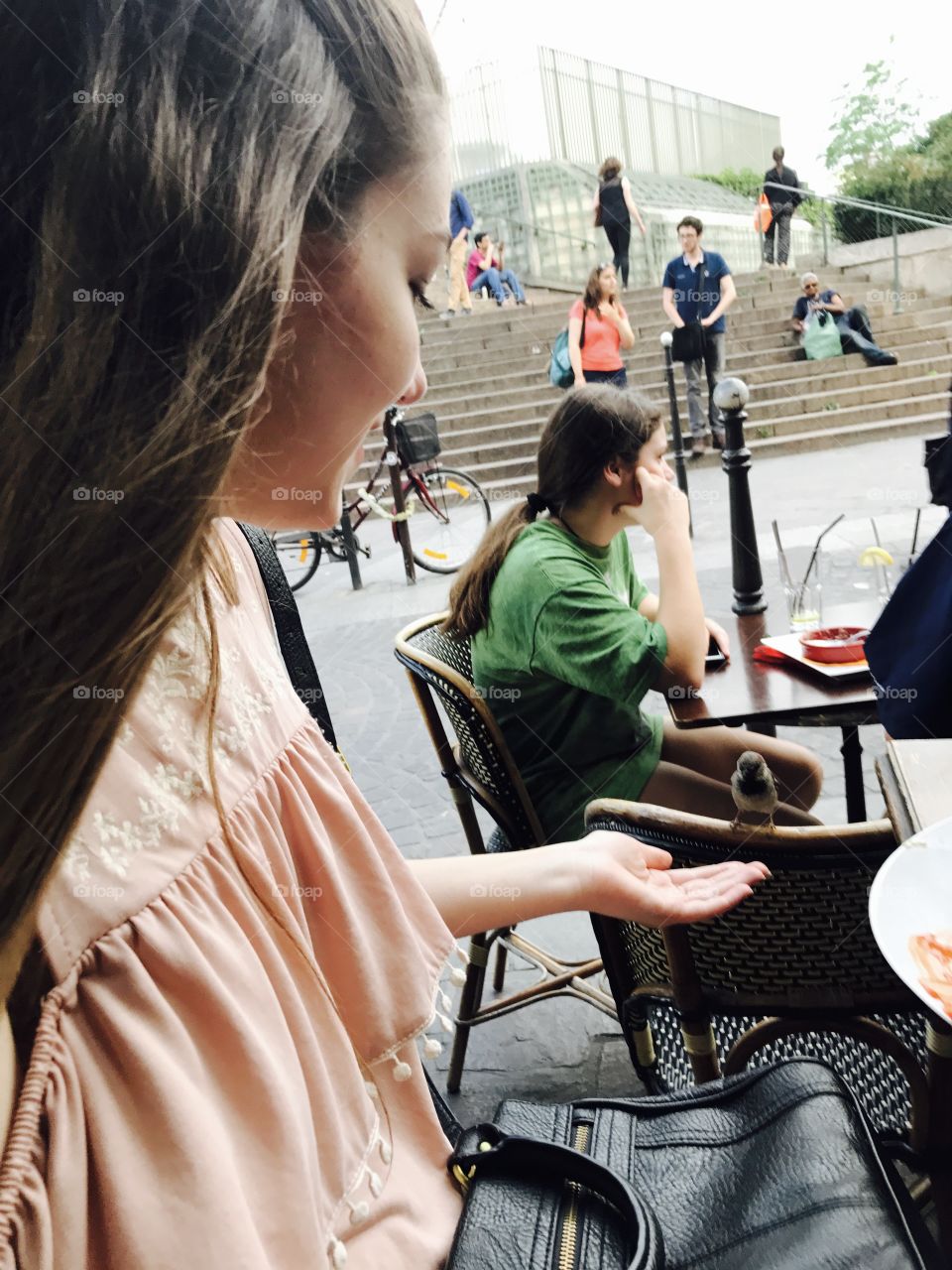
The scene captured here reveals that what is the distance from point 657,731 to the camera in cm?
261

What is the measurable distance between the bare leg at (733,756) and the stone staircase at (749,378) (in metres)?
7.88

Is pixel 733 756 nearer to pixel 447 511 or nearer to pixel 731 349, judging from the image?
pixel 447 511

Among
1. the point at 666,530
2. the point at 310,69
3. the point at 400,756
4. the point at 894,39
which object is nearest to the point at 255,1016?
the point at 310,69

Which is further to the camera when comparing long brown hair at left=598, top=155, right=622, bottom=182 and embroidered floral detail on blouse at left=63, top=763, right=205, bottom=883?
long brown hair at left=598, top=155, right=622, bottom=182

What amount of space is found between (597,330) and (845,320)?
5796 millimetres

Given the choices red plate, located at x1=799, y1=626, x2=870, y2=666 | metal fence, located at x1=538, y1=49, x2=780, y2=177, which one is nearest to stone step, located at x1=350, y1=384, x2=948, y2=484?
red plate, located at x1=799, y1=626, x2=870, y2=666

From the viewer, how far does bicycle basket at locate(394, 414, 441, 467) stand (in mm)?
7867

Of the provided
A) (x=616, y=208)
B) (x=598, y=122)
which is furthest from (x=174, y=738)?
(x=598, y=122)

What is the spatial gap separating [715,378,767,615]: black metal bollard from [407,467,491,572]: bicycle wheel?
16.6ft

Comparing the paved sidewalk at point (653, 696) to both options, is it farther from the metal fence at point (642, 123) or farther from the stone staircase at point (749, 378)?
the metal fence at point (642, 123)

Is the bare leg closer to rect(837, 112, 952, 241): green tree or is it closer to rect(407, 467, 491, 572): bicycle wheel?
rect(407, 467, 491, 572): bicycle wheel

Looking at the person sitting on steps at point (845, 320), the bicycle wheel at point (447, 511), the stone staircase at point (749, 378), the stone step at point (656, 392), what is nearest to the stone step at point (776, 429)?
the stone staircase at point (749, 378)

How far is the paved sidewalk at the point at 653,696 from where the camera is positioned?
254cm

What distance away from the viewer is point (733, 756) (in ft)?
8.66
